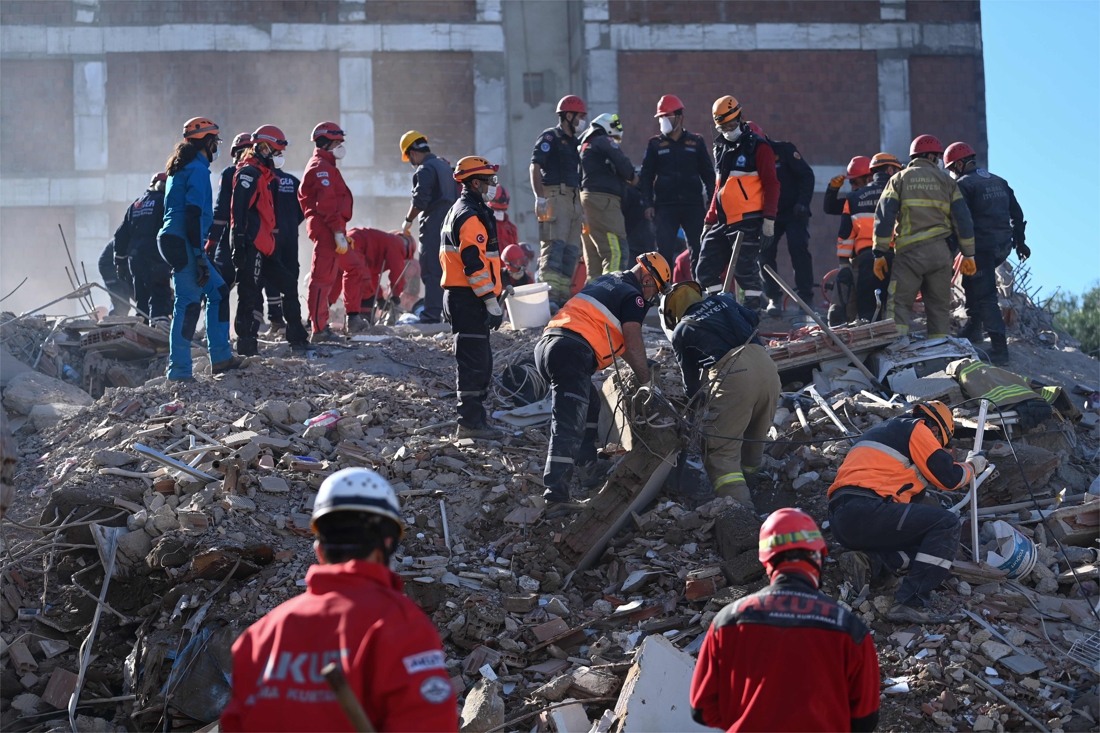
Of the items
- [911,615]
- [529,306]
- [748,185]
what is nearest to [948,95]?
[748,185]

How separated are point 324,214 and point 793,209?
4.77m

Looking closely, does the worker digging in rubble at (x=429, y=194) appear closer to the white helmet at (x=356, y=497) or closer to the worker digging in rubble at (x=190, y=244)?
the worker digging in rubble at (x=190, y=244)

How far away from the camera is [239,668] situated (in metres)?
3.03

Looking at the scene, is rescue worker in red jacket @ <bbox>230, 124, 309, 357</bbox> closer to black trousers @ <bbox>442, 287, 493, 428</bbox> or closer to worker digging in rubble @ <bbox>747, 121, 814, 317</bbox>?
black trousers @ <bbox>442, 287, 493, 428</bbox>

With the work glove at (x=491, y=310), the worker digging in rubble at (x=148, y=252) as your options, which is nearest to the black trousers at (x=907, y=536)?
the work glove at (x=491, y=310)

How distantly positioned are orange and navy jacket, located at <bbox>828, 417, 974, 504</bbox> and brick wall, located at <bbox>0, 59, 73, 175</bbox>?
60.1ft

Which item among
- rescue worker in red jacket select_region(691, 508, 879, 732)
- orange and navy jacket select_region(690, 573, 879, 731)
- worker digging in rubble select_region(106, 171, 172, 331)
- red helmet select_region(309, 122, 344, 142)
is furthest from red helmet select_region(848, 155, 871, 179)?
orange and navy jacket select_region(690, 573, 879, 731)

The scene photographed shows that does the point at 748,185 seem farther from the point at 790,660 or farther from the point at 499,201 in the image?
the point at 790,660

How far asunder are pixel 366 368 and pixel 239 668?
269 inches

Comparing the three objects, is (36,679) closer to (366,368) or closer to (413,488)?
(413,488)

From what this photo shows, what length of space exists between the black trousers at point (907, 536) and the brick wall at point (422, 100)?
51.3ft

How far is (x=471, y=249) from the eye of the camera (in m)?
7.86

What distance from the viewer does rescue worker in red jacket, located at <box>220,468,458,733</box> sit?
112 inches

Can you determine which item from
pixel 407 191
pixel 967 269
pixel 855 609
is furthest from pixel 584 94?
pixel 855 609
